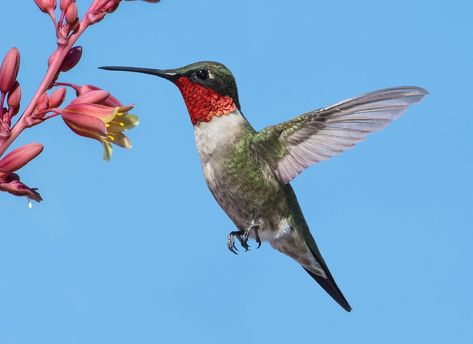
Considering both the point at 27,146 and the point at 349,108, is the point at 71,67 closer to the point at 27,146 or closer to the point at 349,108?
the point at 27,146

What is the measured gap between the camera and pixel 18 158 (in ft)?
11.4

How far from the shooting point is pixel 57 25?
361 centimetres

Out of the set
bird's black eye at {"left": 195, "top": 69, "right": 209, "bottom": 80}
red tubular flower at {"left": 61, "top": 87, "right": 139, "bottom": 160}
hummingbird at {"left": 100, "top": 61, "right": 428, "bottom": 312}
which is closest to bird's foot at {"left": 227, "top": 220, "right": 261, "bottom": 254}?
hummingbird at {"left": 100, "top": 61, "right": 428, "bottom": 312}

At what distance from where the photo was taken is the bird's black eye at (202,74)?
592 cm

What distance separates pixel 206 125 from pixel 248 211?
79cm

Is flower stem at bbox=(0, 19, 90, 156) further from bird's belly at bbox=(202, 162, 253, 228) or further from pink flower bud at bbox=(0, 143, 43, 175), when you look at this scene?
bird's belly at bbox=(202, 162, 253, 228)

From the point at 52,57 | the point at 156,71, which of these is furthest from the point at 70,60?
the point at 156,71

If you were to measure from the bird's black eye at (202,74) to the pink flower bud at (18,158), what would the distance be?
251 centimetres

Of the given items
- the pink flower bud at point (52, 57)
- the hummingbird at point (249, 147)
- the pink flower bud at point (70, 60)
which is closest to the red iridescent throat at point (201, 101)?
the hummingbird at point (249, 147)

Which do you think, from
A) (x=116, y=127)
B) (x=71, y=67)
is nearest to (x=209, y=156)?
(x=116, y=127)

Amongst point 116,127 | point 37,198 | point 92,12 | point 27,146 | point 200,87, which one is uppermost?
point 200,87

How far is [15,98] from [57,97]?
200mm

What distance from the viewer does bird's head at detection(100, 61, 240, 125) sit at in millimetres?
5898

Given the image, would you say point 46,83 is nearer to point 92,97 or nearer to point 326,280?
point 92,97
